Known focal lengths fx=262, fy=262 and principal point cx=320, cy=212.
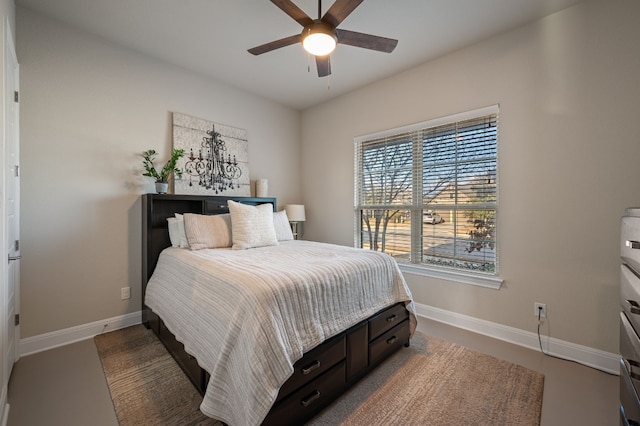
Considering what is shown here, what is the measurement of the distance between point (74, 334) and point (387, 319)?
2788 millimetres

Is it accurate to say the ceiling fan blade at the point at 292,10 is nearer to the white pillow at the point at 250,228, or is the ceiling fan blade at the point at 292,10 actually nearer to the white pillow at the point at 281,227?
the white pillow at the point at 250,228

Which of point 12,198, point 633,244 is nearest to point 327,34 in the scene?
point 633,244

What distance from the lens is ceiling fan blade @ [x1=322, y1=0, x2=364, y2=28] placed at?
155 cm

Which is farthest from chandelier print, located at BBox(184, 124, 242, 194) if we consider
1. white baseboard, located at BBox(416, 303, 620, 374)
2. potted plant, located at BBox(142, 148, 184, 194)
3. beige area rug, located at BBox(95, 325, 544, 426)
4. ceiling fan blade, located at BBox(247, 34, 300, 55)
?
white baseboard, located at BBox(416, 303, 620, 374)

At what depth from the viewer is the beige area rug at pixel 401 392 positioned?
150cm

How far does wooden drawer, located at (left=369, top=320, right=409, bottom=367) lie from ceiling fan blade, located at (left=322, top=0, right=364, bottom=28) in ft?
7.29

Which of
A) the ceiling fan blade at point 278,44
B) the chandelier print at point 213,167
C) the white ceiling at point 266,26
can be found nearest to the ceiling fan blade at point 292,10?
the ceiling fan blade at point 278,44

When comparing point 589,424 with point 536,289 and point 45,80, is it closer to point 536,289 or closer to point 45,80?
point 536,289

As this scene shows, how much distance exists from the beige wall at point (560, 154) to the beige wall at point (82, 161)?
3.16 m

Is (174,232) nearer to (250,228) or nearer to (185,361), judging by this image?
(250,228)

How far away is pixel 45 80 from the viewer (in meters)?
2.28

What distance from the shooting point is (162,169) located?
9.52 feet

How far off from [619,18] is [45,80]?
4.61 metres

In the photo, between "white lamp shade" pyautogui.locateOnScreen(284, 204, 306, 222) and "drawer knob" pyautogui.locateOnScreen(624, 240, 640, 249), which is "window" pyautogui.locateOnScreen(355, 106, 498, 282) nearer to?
"white lamp shade" pyautogui.locateOnScreen(284, 204, 306, 222)
